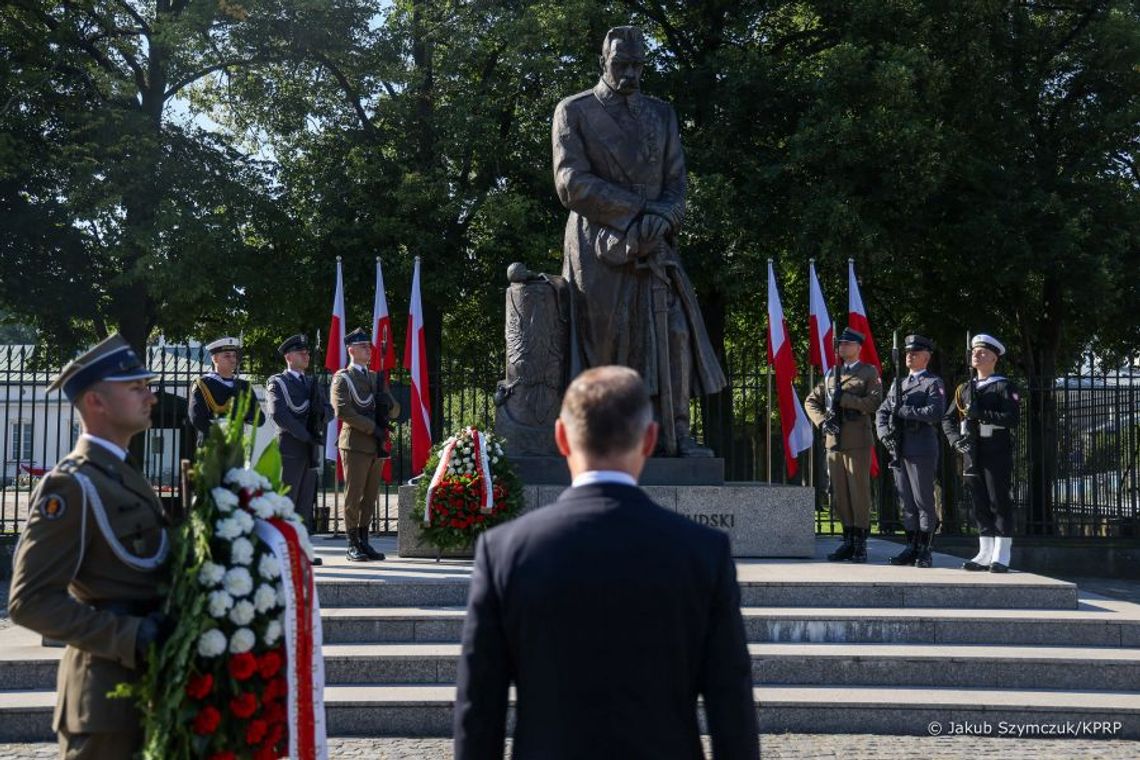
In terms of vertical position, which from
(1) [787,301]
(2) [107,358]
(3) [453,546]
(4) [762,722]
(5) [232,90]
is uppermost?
(5) [232,90]

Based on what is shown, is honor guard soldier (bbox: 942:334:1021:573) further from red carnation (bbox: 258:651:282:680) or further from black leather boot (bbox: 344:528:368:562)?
red carnation (bbox: 258:651:282:680)

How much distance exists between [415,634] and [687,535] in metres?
5.63

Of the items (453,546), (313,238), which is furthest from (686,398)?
(313,238)

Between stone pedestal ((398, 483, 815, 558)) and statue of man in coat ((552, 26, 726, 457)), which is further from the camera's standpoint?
statue of man in coat ((552, 26, 726, 457))

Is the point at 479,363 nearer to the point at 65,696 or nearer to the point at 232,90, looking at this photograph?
the point at 232,90

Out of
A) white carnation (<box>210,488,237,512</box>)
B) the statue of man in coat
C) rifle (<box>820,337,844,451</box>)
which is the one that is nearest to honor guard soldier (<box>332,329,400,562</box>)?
Result: the statue of man in coat

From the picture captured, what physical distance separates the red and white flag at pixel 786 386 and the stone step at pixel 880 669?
5.87 m

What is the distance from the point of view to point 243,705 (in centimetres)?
361

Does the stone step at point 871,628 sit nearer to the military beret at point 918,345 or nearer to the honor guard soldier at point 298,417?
the honor guard soldier at point 298,417

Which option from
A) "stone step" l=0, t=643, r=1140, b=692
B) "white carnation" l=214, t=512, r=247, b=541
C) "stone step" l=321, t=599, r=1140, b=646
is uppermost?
"white carnation" l=214, t=512, r=247, b=541

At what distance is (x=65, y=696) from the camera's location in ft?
11.8

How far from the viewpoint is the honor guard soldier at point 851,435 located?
1088 cm

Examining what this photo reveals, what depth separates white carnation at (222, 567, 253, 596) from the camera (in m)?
3.65

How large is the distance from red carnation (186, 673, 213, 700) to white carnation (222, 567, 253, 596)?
0.25 metres
